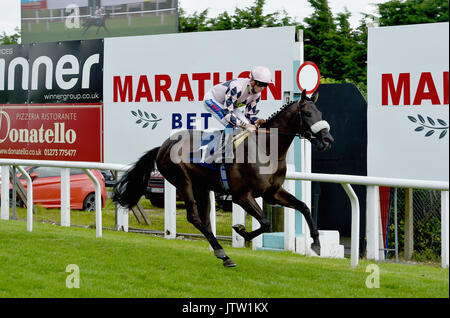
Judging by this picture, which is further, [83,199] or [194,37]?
[83,199]

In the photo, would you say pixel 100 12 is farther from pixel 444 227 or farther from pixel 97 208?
pixel 444 227

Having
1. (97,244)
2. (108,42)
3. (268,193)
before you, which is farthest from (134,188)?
(108,42)

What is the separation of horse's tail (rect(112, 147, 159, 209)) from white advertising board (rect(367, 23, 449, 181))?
3046mm

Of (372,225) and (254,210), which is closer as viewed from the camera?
(372,225)

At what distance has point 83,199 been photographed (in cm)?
1124

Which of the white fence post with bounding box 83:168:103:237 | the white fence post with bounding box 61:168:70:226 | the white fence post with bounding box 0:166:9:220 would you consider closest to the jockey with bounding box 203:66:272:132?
the white fence post with bounding box 83:168:103:237

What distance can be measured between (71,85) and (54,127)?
0.71 m

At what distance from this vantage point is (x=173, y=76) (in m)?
10.1

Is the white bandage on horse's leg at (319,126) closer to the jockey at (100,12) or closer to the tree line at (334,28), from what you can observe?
the jockey at (100,12)

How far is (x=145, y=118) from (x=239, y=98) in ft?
14.8

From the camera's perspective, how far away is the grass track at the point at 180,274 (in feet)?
15.1

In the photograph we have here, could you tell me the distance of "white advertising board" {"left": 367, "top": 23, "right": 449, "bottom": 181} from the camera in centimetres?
834

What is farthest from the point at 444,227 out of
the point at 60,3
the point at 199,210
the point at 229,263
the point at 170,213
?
the point at 60,3
